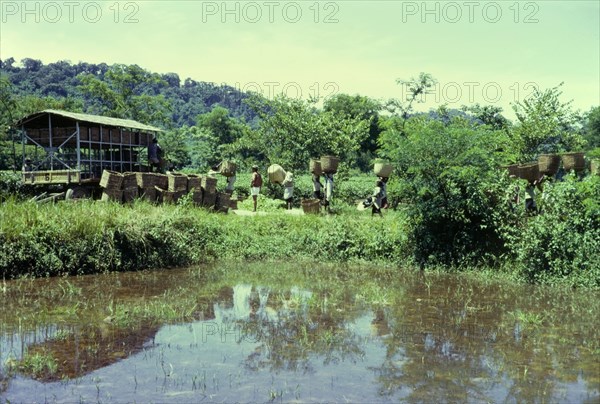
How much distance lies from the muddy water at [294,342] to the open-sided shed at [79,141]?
31.3ft

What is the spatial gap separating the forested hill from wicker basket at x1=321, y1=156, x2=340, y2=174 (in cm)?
1550

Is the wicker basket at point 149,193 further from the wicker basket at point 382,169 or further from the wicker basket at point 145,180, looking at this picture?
the wicker basket at point 382,169

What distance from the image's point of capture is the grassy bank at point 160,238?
12.3 metres

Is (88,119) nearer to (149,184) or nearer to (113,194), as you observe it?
(149,184)

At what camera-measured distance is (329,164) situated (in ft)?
70.7

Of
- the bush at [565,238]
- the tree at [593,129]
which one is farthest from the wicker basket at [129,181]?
the tree at [593,129]

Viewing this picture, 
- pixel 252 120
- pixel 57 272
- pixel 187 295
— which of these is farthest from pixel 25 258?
pixel 252 120

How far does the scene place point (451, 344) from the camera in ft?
26.5

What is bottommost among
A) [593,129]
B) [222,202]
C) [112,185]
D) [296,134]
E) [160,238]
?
[160,238]

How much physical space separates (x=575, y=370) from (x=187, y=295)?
6793 millimetres

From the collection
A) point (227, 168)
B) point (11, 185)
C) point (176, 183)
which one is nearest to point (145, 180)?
point (176, 183)

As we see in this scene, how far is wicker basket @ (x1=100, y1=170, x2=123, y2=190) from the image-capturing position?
18.5m

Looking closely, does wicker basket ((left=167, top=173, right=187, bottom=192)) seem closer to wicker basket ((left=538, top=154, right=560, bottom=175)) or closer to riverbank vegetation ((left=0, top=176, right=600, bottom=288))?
riverbank vegetation ((left=0, top=176, right=600, bottom=288))

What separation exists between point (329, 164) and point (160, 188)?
6096 millimetres
